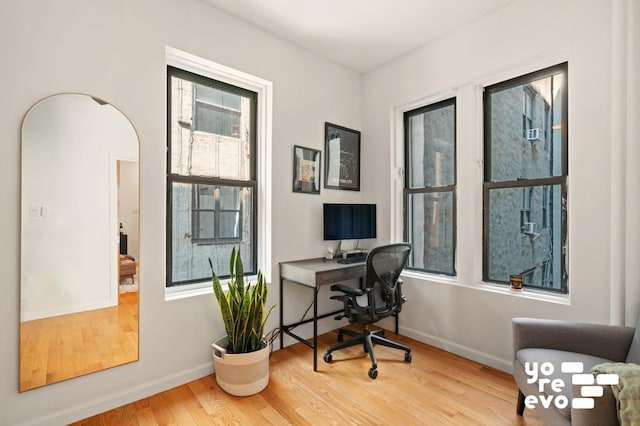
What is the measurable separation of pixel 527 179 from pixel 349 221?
5.15 ft

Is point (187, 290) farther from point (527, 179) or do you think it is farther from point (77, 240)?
point (527, 179)

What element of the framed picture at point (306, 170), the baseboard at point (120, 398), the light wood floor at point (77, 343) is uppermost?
the framed picture at point (306, 170)

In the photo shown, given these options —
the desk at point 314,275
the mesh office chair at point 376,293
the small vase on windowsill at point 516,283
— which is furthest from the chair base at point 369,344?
the small vase on windowsill at point 516,283

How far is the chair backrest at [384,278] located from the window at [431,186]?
0.68 meters

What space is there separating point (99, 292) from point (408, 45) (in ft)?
10.8

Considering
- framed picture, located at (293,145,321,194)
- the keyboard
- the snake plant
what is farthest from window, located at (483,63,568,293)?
the snake plant

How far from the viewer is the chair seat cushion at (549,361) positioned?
1.51m

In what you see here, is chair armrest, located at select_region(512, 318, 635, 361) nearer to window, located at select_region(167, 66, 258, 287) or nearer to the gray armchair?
the gray armchair

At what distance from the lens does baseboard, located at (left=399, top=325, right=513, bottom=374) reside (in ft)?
8.20

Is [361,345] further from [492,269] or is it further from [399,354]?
[492,269]

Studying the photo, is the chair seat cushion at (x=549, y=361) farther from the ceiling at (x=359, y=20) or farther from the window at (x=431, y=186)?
the ceiling at (x=359, y=20)

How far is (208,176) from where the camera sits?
8.91ft

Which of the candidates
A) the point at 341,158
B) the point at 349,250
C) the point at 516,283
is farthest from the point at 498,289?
the point at 341,158

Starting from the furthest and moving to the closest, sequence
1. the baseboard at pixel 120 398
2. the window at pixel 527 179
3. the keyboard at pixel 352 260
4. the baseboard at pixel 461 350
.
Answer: the keyboard at pixel 352 260 < the baseboard at pixel 461 350 < the window at pixel 527 179 < the baseboard at pixel 120 398
